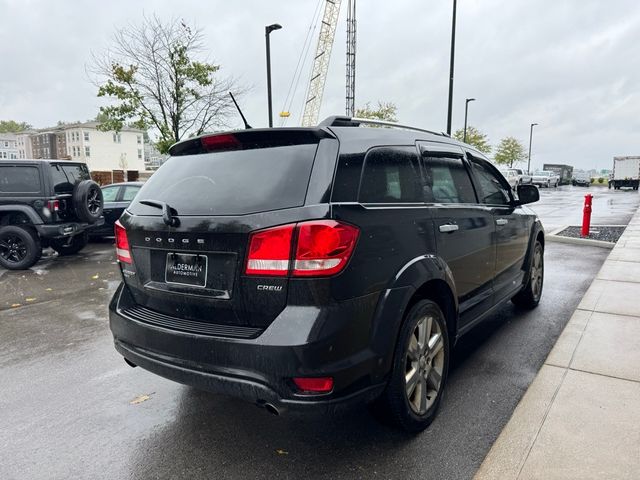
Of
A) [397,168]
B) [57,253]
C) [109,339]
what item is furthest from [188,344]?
[57,253]

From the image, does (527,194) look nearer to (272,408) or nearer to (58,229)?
(272,408)

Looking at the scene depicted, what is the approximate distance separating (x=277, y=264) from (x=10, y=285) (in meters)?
7.09

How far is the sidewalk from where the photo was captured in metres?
2.49

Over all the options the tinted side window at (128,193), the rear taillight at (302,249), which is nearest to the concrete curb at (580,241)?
the rear taillight at (302,249)

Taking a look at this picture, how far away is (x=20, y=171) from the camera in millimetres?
8812

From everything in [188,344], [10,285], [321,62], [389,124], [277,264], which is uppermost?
[321,62]

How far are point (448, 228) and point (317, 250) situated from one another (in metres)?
1.27

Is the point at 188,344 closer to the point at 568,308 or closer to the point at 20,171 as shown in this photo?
the point at 568,308

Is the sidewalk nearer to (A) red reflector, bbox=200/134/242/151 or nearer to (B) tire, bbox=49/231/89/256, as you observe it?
(A) red reflector, bbox=200/134/242/151

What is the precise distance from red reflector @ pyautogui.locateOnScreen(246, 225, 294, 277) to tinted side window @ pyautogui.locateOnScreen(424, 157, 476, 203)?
3.91 ft

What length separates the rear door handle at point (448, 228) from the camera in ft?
10.3

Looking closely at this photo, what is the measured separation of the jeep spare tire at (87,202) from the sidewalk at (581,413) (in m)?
8.23

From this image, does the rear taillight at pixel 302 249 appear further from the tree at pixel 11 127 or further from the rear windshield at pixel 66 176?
the tree at pixel 11 127

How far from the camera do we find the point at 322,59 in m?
58.7
